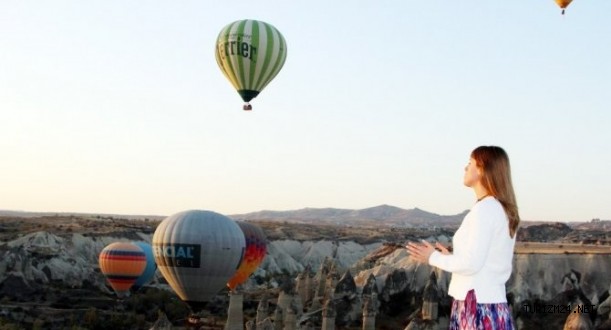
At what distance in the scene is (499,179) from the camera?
559 cm

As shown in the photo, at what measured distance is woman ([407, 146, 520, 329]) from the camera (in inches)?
213

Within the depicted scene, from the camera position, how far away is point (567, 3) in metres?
37.2

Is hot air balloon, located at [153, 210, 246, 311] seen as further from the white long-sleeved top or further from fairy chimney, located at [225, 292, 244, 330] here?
A: the white long-sleeved top

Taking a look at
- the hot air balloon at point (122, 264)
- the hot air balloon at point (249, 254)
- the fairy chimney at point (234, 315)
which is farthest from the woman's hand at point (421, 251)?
the hot air balloon at point (122, 264)

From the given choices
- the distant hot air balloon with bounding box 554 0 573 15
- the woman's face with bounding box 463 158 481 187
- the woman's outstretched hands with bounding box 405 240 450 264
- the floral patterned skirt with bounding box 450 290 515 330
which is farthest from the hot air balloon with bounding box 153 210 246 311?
the floral patterned skirt with bounding box 450 290 515 330

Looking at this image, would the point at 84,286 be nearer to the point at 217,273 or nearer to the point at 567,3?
the point at 217,273

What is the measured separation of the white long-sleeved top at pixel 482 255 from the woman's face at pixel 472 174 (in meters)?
0.21

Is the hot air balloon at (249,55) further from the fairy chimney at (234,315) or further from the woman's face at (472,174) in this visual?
the woman's face at (472,174)

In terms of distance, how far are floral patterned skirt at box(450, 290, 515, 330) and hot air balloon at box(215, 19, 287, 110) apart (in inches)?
1472

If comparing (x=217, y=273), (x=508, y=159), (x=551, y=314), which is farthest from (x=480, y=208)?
(x=551, y=314)

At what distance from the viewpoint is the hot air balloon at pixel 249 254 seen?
47.6m

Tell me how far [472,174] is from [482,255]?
0.65 metres

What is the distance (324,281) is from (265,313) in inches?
701

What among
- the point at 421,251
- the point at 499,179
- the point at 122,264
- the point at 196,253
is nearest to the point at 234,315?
the point at 196,253
